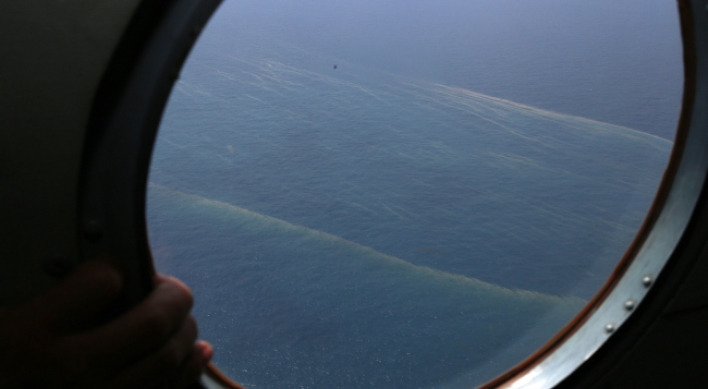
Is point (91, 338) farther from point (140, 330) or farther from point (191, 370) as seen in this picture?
point (191, 370)

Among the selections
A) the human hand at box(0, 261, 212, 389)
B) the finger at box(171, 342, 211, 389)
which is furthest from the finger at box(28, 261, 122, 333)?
the finger at box(171, 342, 211, 389)

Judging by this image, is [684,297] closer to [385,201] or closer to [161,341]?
[385,201]

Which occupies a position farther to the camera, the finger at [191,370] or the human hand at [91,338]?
the finger at [191,370]

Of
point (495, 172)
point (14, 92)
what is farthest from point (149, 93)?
point (495, 172)

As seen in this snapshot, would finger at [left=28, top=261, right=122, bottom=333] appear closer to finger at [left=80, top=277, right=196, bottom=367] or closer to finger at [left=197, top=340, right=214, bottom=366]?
finger at [left=80, top=277, right=196, bottom=367]

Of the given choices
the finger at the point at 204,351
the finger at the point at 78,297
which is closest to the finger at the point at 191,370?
the finger at the point at 204,351

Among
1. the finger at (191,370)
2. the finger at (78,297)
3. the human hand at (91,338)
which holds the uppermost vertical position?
the finger at (78,297)

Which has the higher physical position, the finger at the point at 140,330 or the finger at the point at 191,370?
the finger at the point at 140,330

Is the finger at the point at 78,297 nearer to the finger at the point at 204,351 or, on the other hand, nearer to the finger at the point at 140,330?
the finger at the point at 140,330

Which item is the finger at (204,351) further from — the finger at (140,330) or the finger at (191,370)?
the finger at (140,330)
